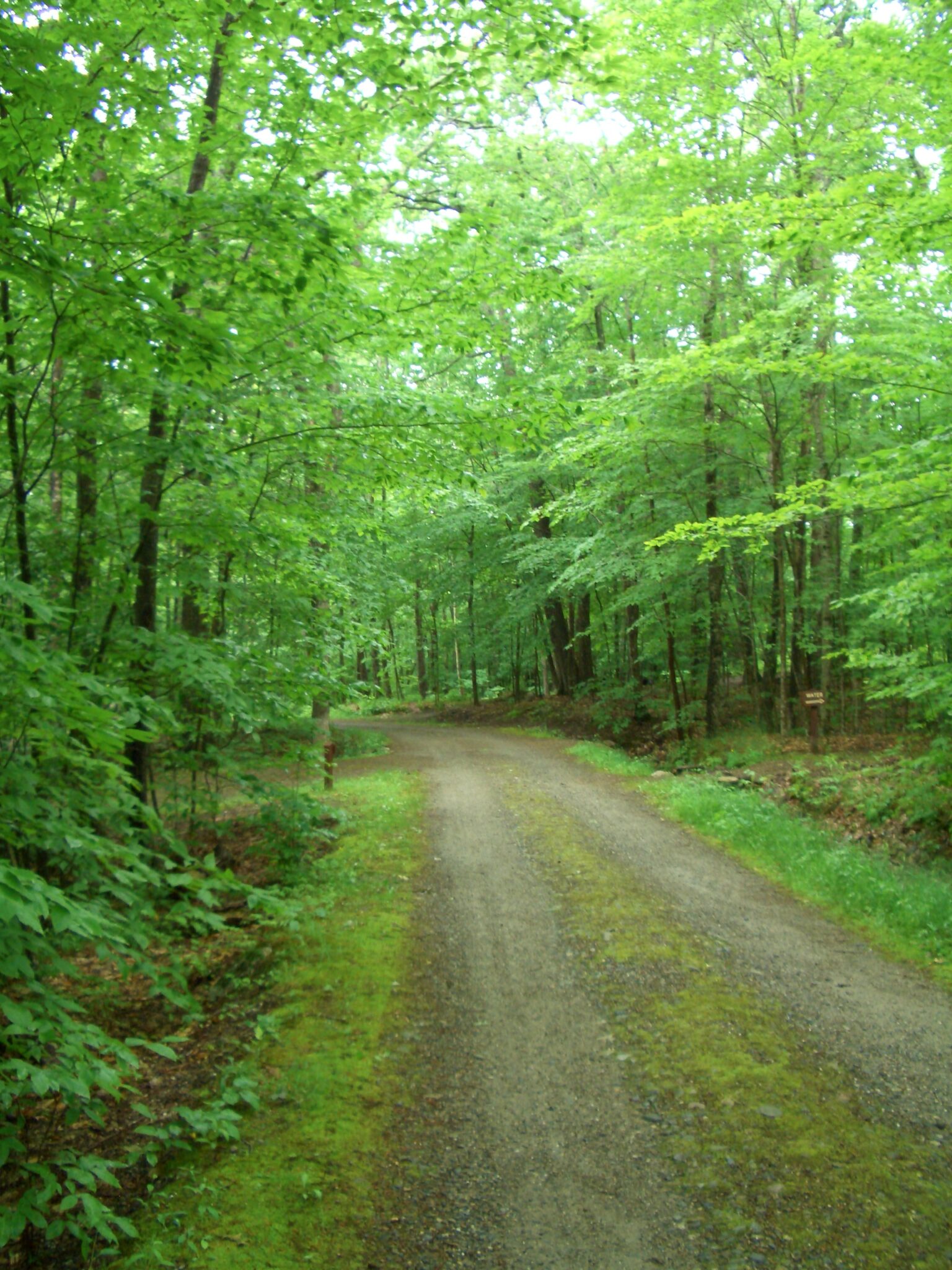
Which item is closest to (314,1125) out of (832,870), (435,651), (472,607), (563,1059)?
(563,1059)

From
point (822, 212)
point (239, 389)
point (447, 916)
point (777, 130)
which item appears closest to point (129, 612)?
point (239, 389)

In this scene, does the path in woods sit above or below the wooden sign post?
below

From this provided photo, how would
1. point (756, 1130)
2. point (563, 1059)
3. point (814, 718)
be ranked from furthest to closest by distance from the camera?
1. point (814, 718)
2. point (563, 1059)
3. point (756, 1130)

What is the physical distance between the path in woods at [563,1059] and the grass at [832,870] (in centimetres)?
33

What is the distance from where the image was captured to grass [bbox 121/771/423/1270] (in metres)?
3.31

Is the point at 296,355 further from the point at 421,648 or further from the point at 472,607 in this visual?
the point at 421,648

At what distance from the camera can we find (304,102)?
5.64 metres

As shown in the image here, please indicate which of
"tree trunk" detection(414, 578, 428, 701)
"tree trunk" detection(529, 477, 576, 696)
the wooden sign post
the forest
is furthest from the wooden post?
"tree trunk" detection(414, 578, 428, 701)

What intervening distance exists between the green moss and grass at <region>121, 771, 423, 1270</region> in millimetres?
1491

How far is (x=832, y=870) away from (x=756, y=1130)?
15.0ft

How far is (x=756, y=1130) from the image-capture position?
3986 mm

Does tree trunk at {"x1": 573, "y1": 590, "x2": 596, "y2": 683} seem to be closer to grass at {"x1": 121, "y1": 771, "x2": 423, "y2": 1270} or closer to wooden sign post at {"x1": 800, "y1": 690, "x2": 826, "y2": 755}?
wooden sign post at {"x1": 800, "y1": 690, "x2": 826, "y2": 755}

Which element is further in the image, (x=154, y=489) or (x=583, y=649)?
(x=583, y=649)

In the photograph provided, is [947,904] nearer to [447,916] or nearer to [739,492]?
[447,916]
